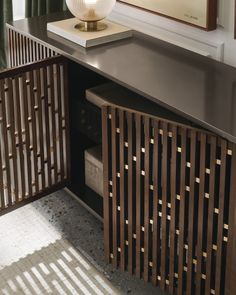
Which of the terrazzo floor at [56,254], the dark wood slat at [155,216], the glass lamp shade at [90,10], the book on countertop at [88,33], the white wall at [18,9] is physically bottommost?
the terrazzo floor at [56,254]

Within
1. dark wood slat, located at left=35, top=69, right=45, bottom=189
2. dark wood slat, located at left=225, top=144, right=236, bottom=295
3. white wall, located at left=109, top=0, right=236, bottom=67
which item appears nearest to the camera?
dark wood slat, located at left=225, top=144, right=236, bottom=295

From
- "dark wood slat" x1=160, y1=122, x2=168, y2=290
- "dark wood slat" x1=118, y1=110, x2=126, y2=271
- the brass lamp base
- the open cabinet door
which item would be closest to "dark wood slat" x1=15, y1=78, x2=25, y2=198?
the open cabinet door

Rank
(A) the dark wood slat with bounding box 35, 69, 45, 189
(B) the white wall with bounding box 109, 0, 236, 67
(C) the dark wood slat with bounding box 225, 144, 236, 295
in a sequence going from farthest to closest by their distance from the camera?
(A) the dark wood slat with bounding box 35, 69, 45, 189 → (B) the white wall with bounding box 109, 0, 236, 67 → (C) the dark wood slat with bounding box 225, 144, 236, 295

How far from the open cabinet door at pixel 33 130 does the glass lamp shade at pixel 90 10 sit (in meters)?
0.13

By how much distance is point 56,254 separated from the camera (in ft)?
5.23

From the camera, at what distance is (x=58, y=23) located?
167 centimetres

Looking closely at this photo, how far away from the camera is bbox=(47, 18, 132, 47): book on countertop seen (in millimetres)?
1571

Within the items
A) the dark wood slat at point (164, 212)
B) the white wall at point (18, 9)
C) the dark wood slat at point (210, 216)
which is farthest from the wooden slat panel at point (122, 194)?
the white wall at point (18, 9)

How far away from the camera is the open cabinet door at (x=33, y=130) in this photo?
1532 mm

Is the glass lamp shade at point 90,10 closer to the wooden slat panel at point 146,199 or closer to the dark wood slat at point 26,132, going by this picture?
the dark wood slat at point 26,132

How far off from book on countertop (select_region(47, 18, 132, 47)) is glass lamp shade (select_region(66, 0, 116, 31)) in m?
0.03

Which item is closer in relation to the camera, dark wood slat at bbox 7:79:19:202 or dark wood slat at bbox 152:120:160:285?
dark wood slat at bbox 152:120:160:285

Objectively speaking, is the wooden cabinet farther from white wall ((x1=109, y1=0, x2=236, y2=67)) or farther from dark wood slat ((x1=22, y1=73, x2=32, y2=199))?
white wall ((x1=109, y1=0, x2=236, y2=67))

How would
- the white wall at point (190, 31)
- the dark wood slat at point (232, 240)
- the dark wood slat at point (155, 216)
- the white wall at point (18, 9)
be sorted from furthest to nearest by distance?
1. the white wall at point (18, 9)
2. the white wall at point (190, 31)
3. the dark wood slat at point (155, 216)
4. the dark wood slat at point (232, 240)
